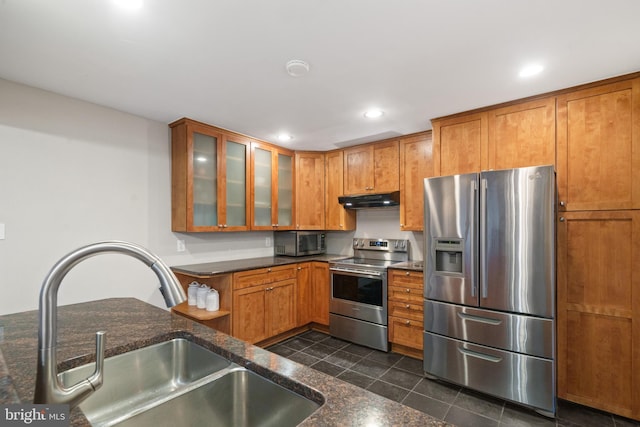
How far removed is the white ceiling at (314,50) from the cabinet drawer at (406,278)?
1.55m

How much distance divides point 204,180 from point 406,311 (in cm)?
245

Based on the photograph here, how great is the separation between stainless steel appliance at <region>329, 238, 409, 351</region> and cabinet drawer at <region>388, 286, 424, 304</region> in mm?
81

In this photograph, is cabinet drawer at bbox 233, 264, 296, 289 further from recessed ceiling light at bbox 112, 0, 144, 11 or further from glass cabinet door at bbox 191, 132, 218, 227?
recessed ceiling light at bbox 112, 0, 144, 11

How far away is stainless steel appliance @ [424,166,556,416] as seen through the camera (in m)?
2.11

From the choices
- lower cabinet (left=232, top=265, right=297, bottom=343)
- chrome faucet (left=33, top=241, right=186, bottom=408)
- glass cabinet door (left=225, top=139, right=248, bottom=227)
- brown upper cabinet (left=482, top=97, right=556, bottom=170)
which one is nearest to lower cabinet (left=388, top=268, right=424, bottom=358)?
lower cabinet (left=232, top=265, right=297, bottom=343)

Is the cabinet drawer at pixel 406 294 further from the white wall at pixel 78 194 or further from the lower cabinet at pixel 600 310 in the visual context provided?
the white wall at pixel 78 194

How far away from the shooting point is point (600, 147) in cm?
217

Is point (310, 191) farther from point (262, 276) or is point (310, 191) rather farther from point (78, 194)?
point (78, 194)

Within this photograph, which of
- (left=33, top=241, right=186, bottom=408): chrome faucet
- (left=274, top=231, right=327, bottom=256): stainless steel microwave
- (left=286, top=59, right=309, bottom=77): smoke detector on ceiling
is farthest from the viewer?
(left=274, top=231, right=327, bottom=256): stainless steel microwave

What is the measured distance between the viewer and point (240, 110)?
8.90ft

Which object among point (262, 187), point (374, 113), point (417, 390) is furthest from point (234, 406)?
point (262, 187)

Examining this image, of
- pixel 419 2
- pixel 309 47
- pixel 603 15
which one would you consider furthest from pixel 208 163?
pixel 603 15

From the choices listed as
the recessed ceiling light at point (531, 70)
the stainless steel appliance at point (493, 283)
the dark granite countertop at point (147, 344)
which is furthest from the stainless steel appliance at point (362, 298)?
the dark granite countertop at point (147, 344)

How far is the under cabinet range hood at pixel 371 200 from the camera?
11.3ft
